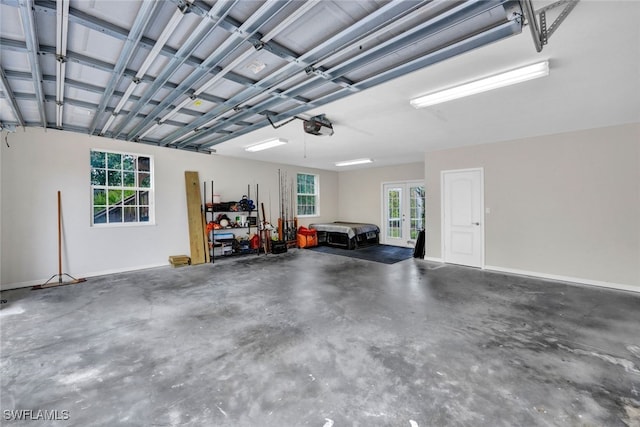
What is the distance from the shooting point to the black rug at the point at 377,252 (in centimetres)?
661

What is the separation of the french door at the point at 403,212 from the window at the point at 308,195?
2300 millimetres

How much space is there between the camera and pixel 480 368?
7.18 ft

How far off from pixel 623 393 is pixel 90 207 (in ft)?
23.6

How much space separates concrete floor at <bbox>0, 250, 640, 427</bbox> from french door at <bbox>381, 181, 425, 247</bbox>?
387 centimetres

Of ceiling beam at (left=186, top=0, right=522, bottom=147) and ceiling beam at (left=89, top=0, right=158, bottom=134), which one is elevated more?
A: ceiling beam at (left=89, top=0, right=158, bottom=134)

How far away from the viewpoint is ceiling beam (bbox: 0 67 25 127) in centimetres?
276

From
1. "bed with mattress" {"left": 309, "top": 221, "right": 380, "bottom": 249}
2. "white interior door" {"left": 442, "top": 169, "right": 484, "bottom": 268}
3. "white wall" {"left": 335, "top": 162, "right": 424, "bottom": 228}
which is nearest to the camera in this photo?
"white interior door" {"left": 442, "top": 169, "right": 484, "bottom": 268}

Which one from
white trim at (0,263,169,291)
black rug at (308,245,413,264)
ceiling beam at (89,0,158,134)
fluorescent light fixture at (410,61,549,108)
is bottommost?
black rug at (308,245,413,264)

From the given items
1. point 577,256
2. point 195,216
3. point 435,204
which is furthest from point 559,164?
point 195,216

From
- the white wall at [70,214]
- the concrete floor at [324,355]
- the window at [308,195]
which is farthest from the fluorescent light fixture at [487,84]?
the window at [308,195]

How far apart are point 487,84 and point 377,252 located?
5.27m

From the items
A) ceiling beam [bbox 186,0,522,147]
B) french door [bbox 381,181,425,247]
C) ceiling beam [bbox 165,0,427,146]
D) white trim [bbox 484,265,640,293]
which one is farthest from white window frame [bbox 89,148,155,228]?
white trim [bbox 484,265,640,293]

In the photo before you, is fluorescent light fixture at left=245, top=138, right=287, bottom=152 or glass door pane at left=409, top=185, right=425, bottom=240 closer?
fluorescent light fixture at left=245, top=138, right=287, bottom=152

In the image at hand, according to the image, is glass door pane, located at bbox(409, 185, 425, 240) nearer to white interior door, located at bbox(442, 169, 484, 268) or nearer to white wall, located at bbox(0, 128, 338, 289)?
white interior door, located at bbox(442, 169, 484, 268)
